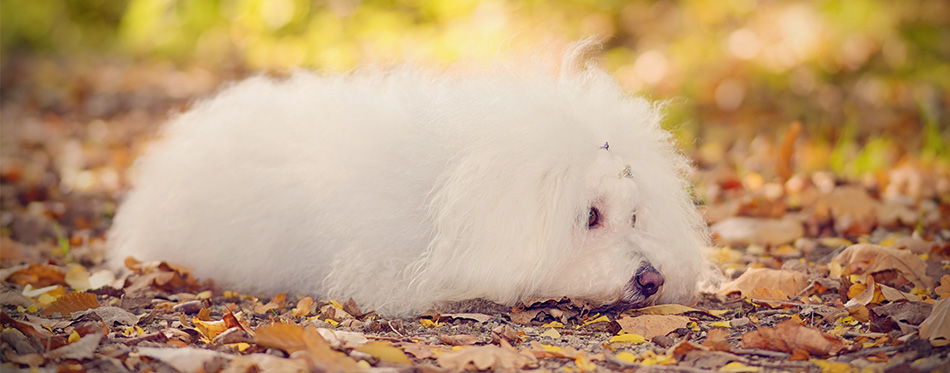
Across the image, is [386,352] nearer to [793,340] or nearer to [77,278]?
[793,340]

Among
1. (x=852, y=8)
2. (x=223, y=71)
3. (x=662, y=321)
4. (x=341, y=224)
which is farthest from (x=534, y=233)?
(x=223, y=71)

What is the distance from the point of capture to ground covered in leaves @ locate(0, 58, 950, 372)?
2424 millimetres

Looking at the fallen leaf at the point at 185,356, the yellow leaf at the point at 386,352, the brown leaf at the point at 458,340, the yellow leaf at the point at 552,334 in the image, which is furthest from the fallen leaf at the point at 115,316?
the yellow leaf at the point at 552,334

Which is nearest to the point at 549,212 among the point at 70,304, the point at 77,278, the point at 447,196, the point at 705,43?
the point at 447,196

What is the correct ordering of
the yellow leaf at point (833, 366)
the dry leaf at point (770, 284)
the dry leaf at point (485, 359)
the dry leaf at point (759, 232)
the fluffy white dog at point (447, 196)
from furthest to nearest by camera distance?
the dry leaf at point (759, 232), the dry leaf at point (770, 284), the fluffy white dog at point (447, 196), the dry leaf at point (485, 359), the yellow leaf at point (833, 366)

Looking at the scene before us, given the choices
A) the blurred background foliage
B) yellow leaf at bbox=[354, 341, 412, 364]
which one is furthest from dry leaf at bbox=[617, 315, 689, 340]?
the blurred background foliage

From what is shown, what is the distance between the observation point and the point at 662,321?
9.36 ft

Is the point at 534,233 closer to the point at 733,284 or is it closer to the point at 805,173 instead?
the point at 733,284

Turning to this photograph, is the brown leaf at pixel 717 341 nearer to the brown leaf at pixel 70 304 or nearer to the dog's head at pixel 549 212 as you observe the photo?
the dog's head at pixel 549 212

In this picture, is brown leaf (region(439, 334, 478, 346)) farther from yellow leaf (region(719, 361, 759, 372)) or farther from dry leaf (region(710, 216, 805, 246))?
dry leaf (region(710, 216, 805, 246))

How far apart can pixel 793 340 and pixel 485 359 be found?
940 millimetres

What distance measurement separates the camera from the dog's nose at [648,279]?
2863 mm

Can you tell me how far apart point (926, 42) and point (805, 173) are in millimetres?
3094

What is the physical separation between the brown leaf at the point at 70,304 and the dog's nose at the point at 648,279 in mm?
2002
